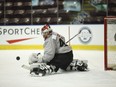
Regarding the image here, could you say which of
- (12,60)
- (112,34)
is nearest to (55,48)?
(112,34)

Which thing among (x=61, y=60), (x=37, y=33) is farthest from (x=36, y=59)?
(x=37, y=33)

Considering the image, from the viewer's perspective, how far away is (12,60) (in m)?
7.96

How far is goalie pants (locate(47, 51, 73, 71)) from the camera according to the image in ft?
19.6

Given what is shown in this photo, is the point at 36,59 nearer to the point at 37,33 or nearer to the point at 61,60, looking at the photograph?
the point at 61,60

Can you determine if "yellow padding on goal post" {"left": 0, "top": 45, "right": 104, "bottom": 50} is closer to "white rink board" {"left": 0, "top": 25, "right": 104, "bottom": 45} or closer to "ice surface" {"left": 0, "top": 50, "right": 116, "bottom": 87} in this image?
"white rink board" {"left": 0, "top": 25, "right": 104, "bottom": 45}

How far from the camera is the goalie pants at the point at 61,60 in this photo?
236 inches

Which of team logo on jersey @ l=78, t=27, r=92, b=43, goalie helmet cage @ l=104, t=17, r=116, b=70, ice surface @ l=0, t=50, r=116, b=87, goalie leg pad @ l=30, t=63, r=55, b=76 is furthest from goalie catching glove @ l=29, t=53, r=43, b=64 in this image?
team logo on jersey @ l=78, t=27, r=92, b=43

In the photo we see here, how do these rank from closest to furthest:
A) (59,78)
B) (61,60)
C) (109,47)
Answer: (59,78) < (61,60) < (109,47)

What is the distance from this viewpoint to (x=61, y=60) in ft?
19.7

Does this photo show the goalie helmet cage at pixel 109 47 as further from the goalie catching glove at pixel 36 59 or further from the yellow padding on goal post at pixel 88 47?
the yellow padding on goal post at pixel 88 47

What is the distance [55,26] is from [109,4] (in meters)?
1.67

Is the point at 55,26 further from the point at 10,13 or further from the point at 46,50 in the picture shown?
the point at 46,50

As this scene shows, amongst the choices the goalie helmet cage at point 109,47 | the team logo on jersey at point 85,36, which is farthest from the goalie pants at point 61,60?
the team logo on jersey at point 85,36

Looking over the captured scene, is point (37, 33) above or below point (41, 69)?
→ above
